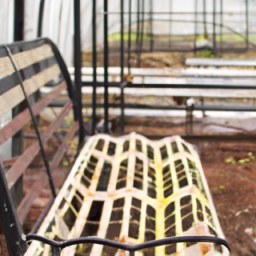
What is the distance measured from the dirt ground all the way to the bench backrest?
104 centimetres

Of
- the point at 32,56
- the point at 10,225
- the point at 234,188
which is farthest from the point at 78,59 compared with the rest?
the point at 10,225

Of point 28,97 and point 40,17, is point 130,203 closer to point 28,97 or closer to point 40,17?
point 28,97

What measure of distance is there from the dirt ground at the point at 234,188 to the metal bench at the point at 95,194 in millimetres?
281

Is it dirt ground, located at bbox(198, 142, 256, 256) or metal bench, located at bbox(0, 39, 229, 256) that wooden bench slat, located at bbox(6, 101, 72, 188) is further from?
dirt ground, located at bbox(198, 142, 256, 256)

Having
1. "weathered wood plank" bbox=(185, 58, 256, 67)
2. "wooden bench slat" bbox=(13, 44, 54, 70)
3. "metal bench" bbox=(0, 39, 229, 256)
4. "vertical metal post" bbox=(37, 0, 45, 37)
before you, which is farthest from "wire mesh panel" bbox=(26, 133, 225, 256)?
"vertical metal post" bbox=(37, 0, 45, 37)

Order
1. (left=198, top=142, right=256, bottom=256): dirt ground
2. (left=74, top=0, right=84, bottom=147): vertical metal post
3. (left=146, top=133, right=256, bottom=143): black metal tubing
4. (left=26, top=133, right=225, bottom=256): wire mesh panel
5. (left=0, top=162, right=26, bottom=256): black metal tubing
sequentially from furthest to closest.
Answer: (left=146, top=133, right=256, bottom=143): black metal tubing, (left=74, top=0, right=84, bottom=147): vertical metal post, (left=198, top=142, right=256, bottom=256): dirt ground, (left=26, top=133, right=225, bottom=256): wire mesh panel, (left=0, top=162, right=26, bottom=256): black metal tubing

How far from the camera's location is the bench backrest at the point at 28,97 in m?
1.64

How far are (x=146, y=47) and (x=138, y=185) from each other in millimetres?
3762

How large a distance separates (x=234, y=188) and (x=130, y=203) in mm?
1146

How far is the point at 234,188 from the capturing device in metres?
2.79

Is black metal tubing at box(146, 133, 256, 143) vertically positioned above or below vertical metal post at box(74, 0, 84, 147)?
below

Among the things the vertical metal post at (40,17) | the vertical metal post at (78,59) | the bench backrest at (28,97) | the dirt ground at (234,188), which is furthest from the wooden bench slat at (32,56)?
the dirt ground at (234,188)

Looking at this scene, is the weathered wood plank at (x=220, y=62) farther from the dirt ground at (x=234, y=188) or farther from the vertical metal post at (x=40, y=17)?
the vertical metal post at (x=40, y=17)

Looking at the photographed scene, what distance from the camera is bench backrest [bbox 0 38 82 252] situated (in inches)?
64.6
